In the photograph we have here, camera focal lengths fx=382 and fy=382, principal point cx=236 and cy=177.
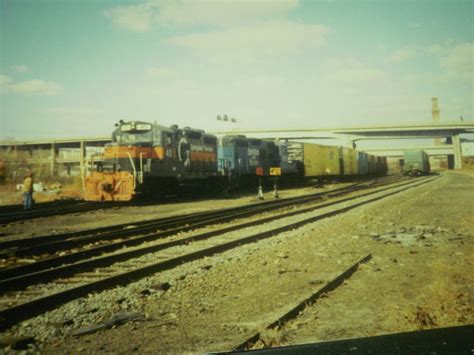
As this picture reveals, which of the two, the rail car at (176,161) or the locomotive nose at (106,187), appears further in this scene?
the rail car at (176,161)

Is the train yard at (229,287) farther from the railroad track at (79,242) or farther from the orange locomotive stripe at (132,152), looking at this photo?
the orange locomotive stripe at (132,152)

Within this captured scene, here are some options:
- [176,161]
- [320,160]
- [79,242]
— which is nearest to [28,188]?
[176,161]

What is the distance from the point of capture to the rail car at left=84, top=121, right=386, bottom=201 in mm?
16297

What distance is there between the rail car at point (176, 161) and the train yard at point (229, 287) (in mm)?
6155

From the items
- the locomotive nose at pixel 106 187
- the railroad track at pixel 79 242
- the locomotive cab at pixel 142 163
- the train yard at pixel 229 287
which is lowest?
the train yard at pixel 229 287

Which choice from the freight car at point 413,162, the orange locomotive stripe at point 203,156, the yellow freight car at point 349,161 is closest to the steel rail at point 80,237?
the orange locomotive stripe at point 203,156

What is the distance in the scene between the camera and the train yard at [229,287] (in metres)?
3.81

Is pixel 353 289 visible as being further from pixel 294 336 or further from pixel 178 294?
pixel 178 294

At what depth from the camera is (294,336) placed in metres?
3.65

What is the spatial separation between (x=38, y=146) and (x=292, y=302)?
266ft

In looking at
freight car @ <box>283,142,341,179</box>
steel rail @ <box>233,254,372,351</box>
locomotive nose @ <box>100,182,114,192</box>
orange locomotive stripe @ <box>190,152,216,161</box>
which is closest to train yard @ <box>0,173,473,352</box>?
steel rail @ <box>233,254,372,351</box>

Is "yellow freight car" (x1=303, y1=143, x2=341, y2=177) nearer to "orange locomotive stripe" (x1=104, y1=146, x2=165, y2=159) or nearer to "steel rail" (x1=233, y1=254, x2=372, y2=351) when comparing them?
"orange locomotive stripe" (x1=104, y1=146, x2=165, y2=159)

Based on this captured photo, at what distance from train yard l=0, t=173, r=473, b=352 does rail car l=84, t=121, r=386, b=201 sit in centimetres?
616

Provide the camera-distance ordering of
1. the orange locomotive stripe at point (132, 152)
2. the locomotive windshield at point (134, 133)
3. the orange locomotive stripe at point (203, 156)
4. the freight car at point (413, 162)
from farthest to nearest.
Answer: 1. the freight car at point (413, 162)
2. the orange locomotive stripe at point (203, 156)
3. the locomotive windshield at point (134, 133)
4. the orange locomotive stripe at point (132, 152)
